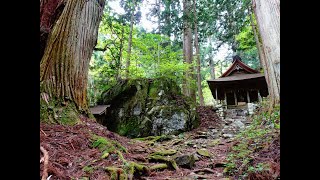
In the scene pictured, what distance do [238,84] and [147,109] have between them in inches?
401

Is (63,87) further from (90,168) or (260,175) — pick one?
(260,175)

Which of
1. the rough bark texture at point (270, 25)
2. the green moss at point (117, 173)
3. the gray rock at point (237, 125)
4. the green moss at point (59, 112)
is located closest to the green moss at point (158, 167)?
the green moss at point (117, 173)

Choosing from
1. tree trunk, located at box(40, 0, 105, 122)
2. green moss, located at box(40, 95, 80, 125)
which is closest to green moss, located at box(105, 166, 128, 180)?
green moss, located at box(40, 95, 80, 125)

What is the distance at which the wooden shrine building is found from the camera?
1697cm

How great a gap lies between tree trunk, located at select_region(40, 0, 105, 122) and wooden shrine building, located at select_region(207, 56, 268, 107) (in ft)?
39.3

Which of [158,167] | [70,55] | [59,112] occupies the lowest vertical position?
[158,167]

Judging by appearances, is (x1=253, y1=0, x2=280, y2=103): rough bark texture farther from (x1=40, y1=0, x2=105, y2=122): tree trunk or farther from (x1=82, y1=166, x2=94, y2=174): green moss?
(x1=40, y1=0, x2=105, y2=122): tree trunk

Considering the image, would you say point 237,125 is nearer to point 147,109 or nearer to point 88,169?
point 147,109

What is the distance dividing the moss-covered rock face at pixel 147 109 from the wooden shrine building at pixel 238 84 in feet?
20.6

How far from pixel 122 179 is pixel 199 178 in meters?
1.56

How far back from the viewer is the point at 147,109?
1055 centimetres

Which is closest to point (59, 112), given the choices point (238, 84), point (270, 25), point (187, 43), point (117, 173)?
point (117, 173)
